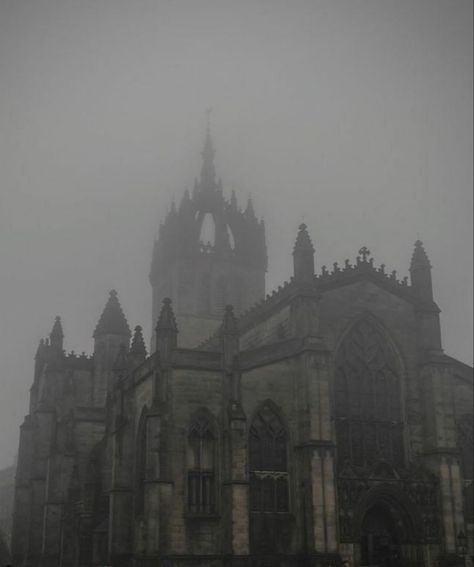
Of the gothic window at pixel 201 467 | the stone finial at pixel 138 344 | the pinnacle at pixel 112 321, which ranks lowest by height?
the gothic window at pixel 201 467

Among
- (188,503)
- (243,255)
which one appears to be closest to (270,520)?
(188,503)

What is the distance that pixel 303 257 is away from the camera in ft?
131

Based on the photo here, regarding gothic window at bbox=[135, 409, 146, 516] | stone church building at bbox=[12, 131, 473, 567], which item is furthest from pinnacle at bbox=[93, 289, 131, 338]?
gothic window at bbox=[135, 409, 146, 516]

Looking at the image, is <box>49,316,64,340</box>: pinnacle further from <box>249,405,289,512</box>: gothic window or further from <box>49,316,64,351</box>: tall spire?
<box>249,405,289,512</box>: gothic window

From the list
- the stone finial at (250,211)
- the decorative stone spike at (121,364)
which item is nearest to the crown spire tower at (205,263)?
the stone finial at (250,211)

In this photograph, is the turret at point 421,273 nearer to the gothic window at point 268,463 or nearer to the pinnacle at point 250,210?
the gothic window at point 268,463

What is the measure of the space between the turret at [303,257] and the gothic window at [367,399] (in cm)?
415

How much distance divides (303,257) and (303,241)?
1.15 m

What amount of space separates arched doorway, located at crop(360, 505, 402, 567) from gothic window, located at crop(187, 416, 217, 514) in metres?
8.45

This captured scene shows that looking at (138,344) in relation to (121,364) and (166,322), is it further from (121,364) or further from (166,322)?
(166,322)

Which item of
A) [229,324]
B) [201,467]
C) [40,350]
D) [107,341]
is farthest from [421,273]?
[40,350]

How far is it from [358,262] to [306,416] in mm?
9949

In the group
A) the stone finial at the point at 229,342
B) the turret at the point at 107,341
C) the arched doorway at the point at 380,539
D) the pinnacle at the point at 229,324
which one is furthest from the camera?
the turret at the point at 107,341

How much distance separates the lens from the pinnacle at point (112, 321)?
55.5 metres
